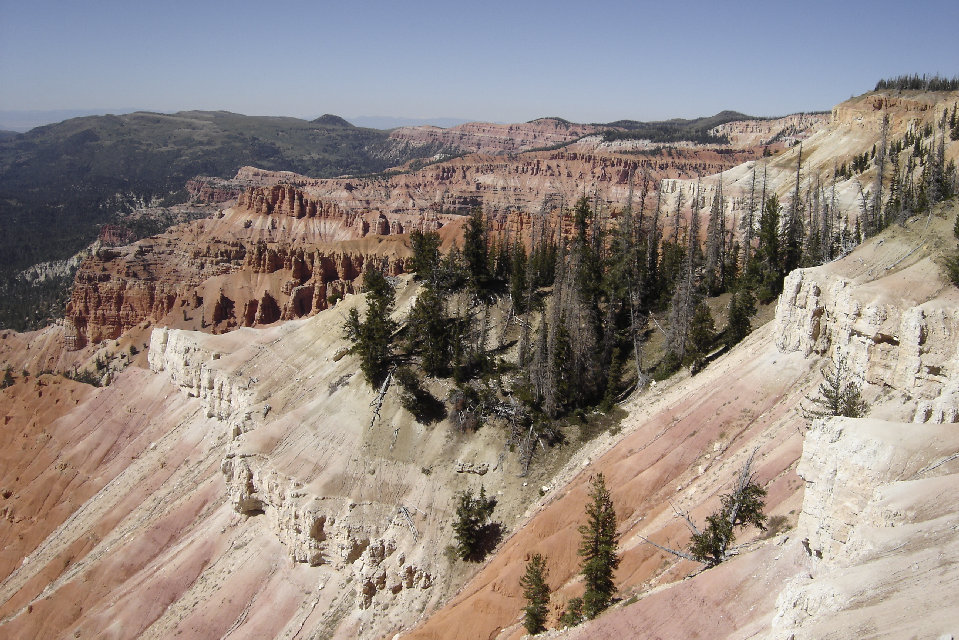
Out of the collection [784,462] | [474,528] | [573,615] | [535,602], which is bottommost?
[474,528]

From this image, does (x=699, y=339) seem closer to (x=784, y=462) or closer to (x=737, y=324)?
(x=737, y=324)

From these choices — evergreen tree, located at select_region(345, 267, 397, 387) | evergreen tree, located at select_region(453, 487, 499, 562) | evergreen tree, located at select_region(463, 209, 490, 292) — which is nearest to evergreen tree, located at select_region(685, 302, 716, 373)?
evergreen tree, located at select_region(453, 487, 499, 562)

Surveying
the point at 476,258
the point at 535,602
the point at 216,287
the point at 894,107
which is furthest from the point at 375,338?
the point at 894,107

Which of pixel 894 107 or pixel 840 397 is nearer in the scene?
pixel 840 397

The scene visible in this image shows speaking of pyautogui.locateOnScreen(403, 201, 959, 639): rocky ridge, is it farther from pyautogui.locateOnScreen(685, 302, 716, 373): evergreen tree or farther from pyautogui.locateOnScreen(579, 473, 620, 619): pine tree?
pyautogui.locateOnScreen(685, 302, 716, 373): evergreen tree

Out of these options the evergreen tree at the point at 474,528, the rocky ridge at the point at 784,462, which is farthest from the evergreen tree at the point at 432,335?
the rocky ridge at the point at 784,462

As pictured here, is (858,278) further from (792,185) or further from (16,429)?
(16,429)

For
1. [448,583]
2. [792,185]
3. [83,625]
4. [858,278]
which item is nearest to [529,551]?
[448,583]

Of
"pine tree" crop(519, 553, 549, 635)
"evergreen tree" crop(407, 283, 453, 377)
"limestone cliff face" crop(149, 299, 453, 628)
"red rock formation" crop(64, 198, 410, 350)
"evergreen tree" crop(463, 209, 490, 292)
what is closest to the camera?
"pine tree" crop(519, 553, 549, 635)

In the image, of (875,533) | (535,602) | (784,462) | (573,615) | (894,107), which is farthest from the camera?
(894,107)

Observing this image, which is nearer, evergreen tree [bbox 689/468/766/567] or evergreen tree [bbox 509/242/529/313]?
evergreen tree [bbox 689/468/766/567]

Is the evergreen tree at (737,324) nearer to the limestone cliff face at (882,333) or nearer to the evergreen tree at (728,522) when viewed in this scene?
the limestone cliff face at (882,333)

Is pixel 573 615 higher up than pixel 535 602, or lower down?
higher up
